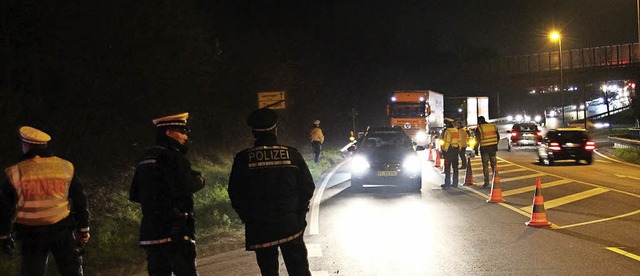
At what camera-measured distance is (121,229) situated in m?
10.9

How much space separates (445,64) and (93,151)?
188ft

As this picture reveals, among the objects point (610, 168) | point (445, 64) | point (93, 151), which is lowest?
point (610, 168)

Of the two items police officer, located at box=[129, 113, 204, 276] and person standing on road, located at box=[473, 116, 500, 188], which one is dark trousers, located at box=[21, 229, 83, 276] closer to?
police officer, located at box=[129, 113, 204, 276]

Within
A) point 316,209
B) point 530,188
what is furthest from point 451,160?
point 316,209

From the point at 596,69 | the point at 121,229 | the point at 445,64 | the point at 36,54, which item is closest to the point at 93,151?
the point at 36,54

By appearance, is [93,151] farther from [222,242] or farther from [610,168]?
[610,168]

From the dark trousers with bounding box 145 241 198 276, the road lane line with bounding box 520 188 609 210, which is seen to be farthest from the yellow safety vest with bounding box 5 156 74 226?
the road lane line with bounding box 520 188 609 210

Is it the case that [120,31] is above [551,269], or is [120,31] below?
above

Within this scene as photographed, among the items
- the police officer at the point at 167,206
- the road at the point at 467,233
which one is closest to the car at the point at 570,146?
the road at the point at 467,233

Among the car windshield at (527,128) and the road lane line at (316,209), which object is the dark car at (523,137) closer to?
the car windshield at (527,128)

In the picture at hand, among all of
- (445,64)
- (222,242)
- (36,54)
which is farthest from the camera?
(445,64)

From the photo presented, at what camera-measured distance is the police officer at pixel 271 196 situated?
4906 millimetres

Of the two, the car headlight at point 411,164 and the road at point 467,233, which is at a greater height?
the car headlight at point 411,164

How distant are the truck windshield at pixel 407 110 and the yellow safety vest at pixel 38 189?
3396 cm
